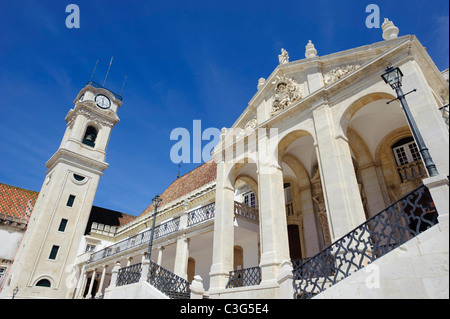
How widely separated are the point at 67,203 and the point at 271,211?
25.3 metres

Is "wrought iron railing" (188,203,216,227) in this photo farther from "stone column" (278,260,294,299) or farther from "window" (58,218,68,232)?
"window" (58,218,68,232)

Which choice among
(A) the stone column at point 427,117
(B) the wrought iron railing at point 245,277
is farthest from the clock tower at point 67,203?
(A) the stone column at point 427,117

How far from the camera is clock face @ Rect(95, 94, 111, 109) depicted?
34.7 metres

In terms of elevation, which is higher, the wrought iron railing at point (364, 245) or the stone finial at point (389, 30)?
the stone finial at point (389, 30)

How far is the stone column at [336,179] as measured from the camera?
29.1 ft

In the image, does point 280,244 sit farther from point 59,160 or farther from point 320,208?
point 59,160

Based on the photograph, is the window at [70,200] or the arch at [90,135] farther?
the arch at [90,135]

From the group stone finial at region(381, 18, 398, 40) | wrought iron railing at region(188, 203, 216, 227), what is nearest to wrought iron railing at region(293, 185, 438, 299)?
stone finial at region(381, 18, 398, 40)

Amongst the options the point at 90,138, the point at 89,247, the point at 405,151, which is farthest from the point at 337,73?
the point at 90,138

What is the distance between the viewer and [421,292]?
4.54 m

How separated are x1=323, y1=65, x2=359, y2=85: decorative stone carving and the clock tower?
27776 mm

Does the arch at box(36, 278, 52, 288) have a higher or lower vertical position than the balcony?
lower

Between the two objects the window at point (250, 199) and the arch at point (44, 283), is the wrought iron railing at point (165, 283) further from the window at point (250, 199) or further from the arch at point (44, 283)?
the arch at point (44, 283)

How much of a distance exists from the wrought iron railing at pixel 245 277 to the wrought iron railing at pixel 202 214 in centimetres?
426
